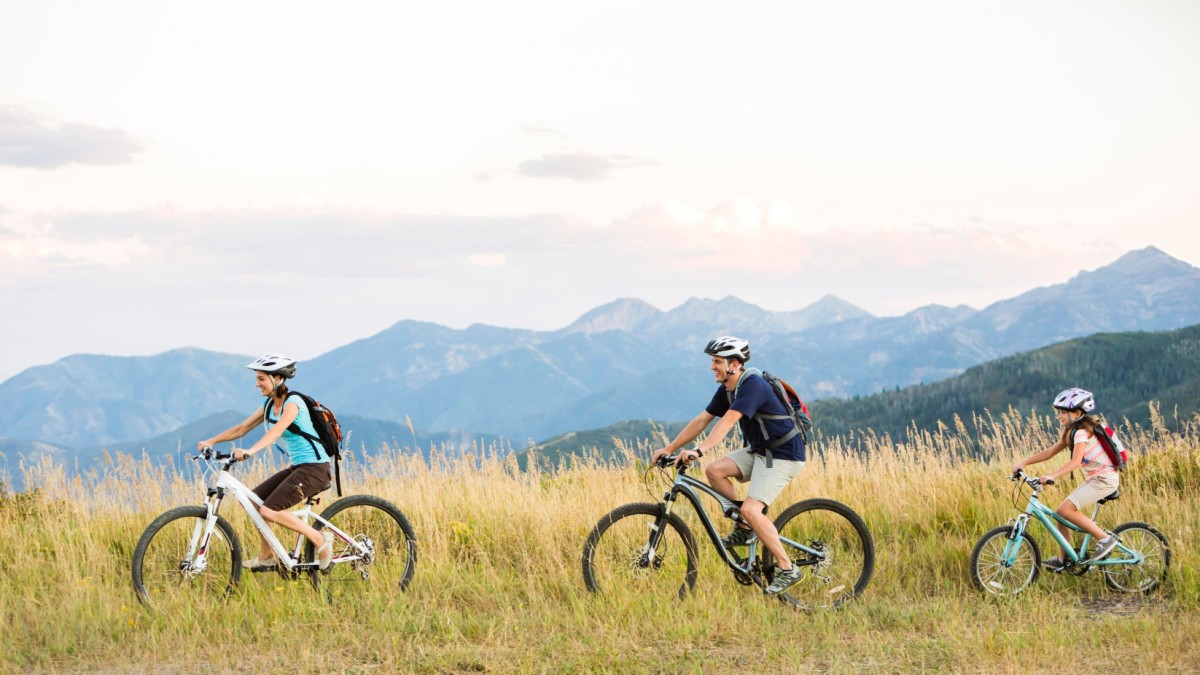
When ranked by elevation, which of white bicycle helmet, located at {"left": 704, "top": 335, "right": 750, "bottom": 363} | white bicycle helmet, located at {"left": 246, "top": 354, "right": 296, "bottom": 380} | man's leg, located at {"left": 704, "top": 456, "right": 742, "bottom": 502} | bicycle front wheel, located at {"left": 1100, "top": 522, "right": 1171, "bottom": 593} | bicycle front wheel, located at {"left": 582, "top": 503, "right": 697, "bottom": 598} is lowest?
bicycle front wheel, located at {"left": 1100, "top": 522, "right": 1171, "bottom": 593}

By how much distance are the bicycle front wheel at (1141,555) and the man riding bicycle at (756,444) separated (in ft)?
10.3

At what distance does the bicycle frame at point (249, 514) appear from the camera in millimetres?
7914

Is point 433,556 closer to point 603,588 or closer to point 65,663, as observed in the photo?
point 603,588

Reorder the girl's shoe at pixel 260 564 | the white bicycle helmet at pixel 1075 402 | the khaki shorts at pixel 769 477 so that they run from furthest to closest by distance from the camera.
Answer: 1. the white bicycle helmet at pixel 1075 402
2. the girl's shoe at pixel 260 564
3. the khaki shorts at pixel 769 477

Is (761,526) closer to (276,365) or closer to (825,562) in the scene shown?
(825,562)

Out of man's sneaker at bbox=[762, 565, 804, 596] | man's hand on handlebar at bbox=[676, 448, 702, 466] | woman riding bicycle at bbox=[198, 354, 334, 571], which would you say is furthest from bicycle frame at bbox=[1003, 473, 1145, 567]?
woman riding bicycle at bbox=[198, 354, 334, 571]

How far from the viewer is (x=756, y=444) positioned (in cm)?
784

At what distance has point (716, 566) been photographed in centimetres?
866

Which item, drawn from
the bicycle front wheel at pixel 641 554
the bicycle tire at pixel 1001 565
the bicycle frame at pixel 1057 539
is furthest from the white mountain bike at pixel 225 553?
the bicycle frame at pixel 1057 539

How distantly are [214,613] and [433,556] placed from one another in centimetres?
218

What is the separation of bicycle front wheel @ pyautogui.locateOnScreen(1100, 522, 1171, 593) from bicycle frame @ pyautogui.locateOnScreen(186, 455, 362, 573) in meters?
6.79

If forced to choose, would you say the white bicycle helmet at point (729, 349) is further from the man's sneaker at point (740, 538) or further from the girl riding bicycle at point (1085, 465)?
the girl riding bicycle at point (1085, 465)

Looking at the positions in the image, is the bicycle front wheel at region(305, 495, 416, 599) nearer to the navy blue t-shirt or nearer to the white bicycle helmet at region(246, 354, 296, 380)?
the white bicycle helmet at region(246, 354, 296, 380)

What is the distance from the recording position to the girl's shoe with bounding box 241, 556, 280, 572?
815cm
